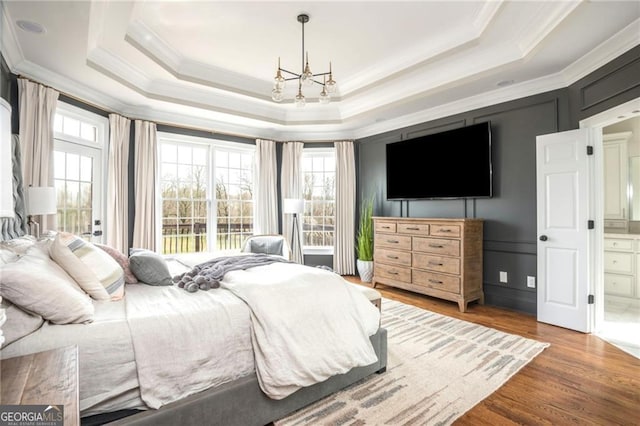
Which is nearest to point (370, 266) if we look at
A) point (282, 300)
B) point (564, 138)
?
point (564, 138)

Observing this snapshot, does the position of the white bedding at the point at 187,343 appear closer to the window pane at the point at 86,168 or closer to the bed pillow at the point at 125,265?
the bed pillow at the point at 125,265

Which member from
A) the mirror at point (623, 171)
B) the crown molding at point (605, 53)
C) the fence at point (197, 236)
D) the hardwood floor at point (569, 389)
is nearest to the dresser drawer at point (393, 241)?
the hardwood floor at point (569, 389)

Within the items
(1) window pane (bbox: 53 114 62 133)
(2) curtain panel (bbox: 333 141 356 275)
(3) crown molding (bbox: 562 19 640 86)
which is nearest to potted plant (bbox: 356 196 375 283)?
(2) curtain panel (bbox: 333 141 356 275)

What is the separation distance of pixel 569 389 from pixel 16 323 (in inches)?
122

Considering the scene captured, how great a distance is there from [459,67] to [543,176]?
4.87 ft

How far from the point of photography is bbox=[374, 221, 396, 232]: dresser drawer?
4.63 metres

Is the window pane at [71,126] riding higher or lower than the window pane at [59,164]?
higher

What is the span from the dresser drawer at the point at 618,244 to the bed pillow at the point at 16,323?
5.74 metres

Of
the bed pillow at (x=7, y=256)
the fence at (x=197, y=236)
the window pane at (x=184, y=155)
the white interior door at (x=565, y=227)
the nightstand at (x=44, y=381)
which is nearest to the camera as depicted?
the nightstand at (x=44, y=381)

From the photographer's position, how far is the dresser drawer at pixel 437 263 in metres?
3.85

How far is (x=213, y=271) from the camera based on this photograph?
92.4 inches

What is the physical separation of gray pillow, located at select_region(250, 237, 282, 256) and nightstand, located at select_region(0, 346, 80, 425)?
341cm

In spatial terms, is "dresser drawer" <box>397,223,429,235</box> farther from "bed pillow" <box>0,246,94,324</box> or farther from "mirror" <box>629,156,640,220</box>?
"bed pillow" <box>0,246,94,324</box>

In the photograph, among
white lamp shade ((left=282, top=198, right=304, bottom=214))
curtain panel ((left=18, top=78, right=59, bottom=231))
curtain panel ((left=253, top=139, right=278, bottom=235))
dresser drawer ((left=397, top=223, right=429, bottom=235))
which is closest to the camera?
curtain panel ((left=18, top=78, right=59, bottom=231))
